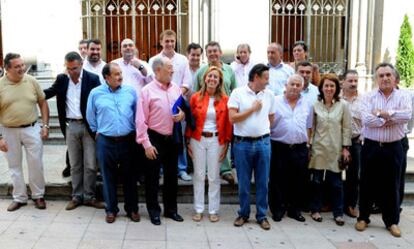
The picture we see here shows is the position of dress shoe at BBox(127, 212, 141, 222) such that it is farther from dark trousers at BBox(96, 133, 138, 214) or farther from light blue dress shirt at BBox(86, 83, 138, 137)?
light blue dress shirt at BBox(86, 83, 138, 137)

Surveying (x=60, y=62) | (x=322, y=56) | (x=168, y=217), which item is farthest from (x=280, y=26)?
(x=168, y=217)

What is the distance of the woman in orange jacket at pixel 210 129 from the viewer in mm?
4898

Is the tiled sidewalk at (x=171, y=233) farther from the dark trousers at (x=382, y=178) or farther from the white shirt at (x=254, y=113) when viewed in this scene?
the white shirt at (x=254, y=113)

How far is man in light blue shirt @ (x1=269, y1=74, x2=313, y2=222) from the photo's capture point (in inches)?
198

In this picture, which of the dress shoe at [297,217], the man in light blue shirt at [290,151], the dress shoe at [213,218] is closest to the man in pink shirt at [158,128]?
the dress shoe at [213,218]

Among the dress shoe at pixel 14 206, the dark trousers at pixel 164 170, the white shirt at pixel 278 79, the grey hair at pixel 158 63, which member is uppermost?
the grey hair at pixel 158 63

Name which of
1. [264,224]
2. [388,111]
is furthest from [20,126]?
[388,111]

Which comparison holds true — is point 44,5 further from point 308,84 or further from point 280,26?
point 308,84

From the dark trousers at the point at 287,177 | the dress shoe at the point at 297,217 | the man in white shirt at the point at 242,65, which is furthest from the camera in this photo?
the man in white shirt at the point at 242,65

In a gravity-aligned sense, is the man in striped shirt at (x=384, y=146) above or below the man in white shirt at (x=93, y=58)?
below

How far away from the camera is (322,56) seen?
1049cm

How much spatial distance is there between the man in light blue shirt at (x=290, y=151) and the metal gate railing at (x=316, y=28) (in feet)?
16.2

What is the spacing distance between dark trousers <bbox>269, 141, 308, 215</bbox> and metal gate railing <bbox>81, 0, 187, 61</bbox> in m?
5.30

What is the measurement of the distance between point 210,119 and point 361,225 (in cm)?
203
